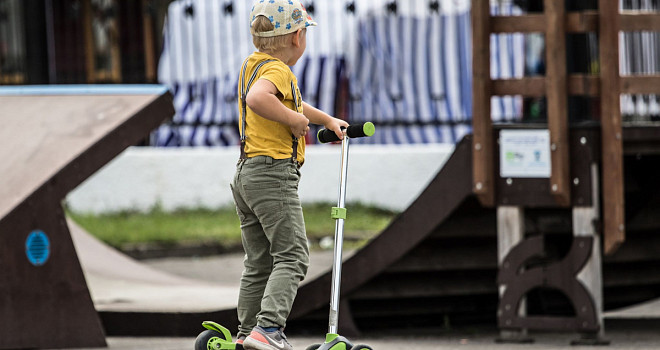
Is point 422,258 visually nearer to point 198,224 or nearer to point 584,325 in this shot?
point 584,325

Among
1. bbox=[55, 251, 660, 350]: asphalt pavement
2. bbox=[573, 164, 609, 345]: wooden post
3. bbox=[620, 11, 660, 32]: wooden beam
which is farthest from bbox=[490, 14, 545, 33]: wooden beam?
bbox=[55, 251, 660, 350]: asphalt pavement

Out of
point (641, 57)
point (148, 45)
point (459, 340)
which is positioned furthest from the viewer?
point (148, 45)

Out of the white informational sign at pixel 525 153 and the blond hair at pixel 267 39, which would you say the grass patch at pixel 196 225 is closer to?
the white informational sign at pixel 525 153

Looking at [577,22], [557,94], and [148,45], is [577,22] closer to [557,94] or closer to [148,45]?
[557,94]

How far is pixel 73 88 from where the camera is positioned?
6.99 m

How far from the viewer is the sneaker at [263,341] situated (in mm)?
4285

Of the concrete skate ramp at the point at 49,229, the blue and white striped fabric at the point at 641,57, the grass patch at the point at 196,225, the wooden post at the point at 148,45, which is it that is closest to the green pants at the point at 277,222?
the concrete skate ramp at the point at 49,229

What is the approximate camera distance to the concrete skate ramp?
5.77 metres

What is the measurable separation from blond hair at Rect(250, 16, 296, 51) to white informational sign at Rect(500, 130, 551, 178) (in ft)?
6.80

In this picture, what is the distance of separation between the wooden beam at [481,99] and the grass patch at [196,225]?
4.90 metres

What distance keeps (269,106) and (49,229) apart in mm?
2002

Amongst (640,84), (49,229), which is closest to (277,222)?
(49,229)

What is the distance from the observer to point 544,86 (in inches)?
244

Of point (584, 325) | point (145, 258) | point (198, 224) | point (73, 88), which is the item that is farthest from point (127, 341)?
point (198, 224)
